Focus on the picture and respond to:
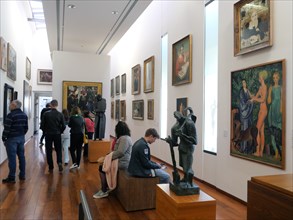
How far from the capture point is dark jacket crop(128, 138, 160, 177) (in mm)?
4773

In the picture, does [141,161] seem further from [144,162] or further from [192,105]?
[192,105]

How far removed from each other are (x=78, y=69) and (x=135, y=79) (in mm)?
2721

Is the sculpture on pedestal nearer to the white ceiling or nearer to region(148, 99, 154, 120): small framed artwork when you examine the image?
the white ceiling

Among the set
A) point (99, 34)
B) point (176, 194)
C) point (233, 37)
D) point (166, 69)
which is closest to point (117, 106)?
point (99, 34)

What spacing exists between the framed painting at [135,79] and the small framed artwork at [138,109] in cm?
49

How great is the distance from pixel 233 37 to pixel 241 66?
69 centimetres

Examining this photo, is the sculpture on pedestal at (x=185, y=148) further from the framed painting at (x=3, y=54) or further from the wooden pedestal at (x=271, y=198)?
the framed painting at (x=3, y=54)

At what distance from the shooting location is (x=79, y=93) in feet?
42.5

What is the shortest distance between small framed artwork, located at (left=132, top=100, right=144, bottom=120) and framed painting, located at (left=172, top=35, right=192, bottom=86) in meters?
3.67

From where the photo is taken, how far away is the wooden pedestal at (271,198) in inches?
113

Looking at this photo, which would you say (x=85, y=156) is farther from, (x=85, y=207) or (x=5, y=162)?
(x=85, y=207)

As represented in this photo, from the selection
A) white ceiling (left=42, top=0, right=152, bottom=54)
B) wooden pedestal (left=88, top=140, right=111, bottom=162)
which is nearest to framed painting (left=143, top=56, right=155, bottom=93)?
white ceiling (left=42, top=0, right=152, bottom=54)

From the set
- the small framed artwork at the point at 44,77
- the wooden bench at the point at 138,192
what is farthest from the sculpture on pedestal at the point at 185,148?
the small framed artwork at the point at 44,77

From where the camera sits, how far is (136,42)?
13.6 metres
